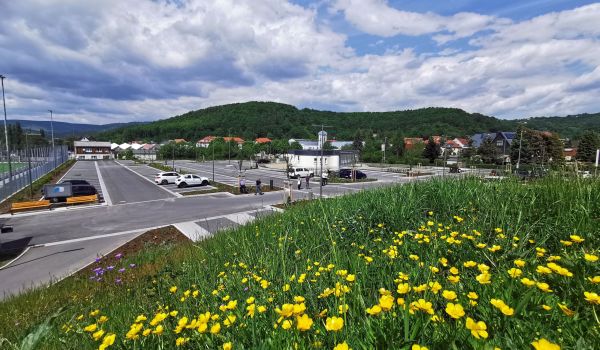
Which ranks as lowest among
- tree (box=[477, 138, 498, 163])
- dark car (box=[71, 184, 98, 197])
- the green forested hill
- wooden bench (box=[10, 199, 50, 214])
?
wooden bench (box=[10, 199, 50, 214])

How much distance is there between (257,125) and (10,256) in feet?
500

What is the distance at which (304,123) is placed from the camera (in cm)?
17425

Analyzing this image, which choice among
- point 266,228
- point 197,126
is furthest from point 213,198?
point 197,126

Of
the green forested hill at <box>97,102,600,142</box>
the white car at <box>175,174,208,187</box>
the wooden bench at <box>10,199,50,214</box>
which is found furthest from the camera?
the green forested hill at <box>97,102,600,142</box>

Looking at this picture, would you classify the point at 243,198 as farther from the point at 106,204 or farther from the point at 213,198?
the point at 106,204

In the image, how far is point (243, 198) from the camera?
82.7 feet

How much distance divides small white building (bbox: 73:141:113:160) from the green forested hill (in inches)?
1875

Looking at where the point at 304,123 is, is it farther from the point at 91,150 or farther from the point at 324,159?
the point at 324,159

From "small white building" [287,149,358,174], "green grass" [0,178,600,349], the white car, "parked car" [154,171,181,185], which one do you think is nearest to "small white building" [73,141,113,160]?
"small white building" [287,149,358,174]

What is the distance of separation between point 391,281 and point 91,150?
138 meters

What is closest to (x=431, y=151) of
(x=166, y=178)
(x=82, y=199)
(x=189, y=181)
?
(x=189, y=181)

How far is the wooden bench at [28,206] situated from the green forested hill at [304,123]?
4469 inches

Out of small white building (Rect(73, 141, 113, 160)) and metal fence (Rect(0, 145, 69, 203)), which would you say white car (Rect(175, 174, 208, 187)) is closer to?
metal fence (Rect(0, 145, 69, 203))

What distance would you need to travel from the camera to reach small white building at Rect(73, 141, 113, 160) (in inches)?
4416
